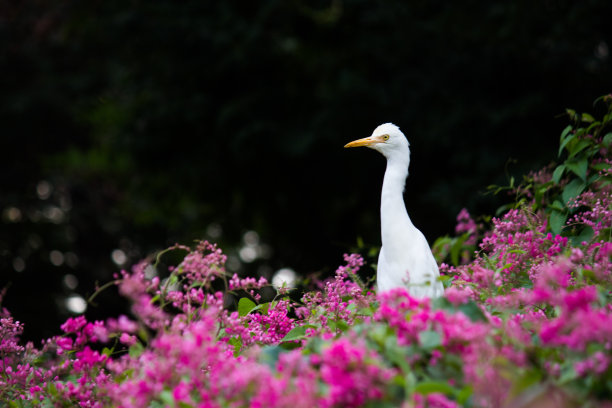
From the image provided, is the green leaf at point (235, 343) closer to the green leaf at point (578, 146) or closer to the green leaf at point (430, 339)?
the green leaf at point (430, 339)

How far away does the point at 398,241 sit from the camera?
4.17 meters

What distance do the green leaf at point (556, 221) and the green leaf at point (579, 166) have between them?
0.86ft

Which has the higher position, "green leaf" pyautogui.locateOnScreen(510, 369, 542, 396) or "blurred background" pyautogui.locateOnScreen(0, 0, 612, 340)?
"blurred background" pyautogui.locateOnScreen(0, 0, 612, 340)

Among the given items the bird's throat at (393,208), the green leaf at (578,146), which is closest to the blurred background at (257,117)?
the green leaf at (578,146)

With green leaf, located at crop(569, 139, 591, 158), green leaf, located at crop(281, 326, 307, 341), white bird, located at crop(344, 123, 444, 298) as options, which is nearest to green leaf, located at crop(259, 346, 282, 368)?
green leaf, located at crop(281, 326, 307, 341)

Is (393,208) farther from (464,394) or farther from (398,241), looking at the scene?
(464,394)

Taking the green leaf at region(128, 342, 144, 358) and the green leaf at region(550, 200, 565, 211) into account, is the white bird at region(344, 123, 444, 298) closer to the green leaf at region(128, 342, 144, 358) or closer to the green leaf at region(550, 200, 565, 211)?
the green leaf at region(550, 200, 565, 211)

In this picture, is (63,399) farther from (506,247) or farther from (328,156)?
(328,156)

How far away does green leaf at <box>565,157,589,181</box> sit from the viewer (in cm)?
411

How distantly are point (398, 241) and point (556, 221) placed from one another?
98 cm

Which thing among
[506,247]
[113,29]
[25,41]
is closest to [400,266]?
[506,247]

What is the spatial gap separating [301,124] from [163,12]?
2.48m

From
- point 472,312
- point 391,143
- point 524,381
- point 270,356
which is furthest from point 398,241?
point 524,381

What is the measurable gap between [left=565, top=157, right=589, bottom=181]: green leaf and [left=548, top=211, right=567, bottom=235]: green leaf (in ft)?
0.86
